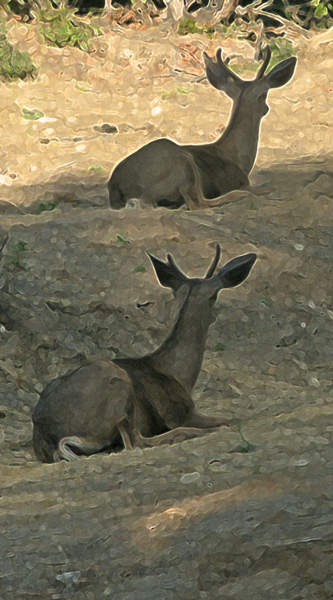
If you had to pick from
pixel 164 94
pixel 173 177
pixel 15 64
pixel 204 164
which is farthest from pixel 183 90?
pixel 173 177

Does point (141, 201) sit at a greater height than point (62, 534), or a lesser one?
lesser

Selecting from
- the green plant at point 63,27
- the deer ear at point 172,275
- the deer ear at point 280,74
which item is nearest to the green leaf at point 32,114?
Result: the green plant at point 63,27

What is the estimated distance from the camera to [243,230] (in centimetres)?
587

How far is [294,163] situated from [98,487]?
13.6ft

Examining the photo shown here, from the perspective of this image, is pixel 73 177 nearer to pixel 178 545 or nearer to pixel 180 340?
pixel 180 340

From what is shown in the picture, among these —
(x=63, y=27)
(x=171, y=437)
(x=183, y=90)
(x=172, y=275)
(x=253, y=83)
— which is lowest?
(x=183, y=90)

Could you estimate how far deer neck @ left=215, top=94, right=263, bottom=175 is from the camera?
21.1ft

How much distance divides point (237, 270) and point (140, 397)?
0.61m

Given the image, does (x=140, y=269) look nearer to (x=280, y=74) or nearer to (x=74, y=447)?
(x=280, y=74)

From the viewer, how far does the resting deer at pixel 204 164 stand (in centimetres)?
618

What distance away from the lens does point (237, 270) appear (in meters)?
3.96

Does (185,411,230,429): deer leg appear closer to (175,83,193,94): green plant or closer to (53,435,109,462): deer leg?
(53,435,109,462): deer leg

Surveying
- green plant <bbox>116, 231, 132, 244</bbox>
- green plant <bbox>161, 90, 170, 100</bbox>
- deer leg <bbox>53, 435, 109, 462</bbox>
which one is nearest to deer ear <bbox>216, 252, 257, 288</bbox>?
deer leg <bbox>53, 435, 109, 462</bbox>

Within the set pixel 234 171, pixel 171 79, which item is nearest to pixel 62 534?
pixel 234 171
